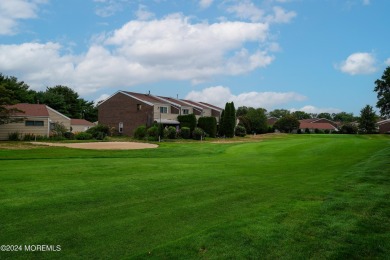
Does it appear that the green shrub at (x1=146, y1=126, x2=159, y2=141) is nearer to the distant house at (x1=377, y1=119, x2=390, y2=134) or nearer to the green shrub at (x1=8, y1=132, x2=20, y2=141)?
the green shrub at (x1=8, y1=132, x2=20, y2=141)

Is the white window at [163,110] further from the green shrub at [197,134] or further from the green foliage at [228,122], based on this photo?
the green foliage at [228,122]

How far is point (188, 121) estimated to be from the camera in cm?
5412

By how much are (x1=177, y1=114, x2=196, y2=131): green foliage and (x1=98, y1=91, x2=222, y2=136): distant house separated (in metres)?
0.98

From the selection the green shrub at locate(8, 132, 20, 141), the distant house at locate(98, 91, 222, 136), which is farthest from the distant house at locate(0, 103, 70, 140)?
the distant house at locate(98, 91, 222, 136)

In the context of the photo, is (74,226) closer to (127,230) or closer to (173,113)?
(127,230)

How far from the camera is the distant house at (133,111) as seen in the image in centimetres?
5200

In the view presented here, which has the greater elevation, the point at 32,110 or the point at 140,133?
the point at 32,110

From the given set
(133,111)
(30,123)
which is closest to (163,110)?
(133,111)

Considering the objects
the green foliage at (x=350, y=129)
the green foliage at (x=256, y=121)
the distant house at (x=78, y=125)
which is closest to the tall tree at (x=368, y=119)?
the green foliage at (x=350, y=129)

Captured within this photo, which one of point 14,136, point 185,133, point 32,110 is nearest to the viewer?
point 14,136

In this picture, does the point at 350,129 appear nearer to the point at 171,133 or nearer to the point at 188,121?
the point at 188,121

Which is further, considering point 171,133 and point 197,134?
point 197,134

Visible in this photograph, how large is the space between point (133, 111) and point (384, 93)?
4837cm

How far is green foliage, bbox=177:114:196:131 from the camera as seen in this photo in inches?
2115
